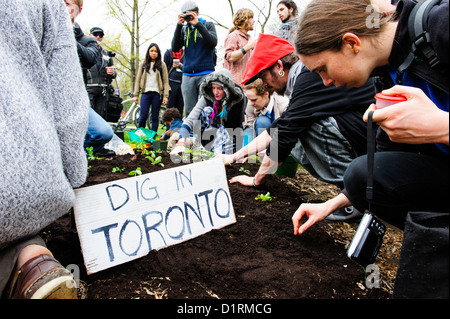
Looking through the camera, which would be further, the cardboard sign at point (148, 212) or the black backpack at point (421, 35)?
the cardboard sign at point (148, 212)

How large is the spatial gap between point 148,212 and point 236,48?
3.52 meters

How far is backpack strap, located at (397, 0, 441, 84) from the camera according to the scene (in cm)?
98

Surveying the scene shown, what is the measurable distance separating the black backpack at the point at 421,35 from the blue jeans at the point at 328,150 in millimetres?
943

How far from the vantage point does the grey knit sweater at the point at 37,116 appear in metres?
1.04

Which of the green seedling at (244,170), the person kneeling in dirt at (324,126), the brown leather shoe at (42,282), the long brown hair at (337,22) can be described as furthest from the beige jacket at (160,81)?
the brown leather shoe at (42,282)

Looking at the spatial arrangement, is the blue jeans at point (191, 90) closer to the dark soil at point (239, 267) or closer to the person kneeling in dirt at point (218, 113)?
the person kneeling in dirt at point (218, 113)

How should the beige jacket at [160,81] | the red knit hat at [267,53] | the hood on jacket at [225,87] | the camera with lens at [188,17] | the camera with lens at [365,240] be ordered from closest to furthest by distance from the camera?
the camera with lens at [365,240] < the red knit hat at [267,53] < the hood on jacket at [225,87] < the camera with lens at [188,17] < the beige jacket at [160,81]

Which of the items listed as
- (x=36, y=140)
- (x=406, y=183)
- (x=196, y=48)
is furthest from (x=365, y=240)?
(x=196, y=48)

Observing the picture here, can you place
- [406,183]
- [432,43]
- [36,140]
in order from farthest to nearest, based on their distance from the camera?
[406,183], [36,140], [432,43]

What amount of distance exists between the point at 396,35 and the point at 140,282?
1393 millimetres

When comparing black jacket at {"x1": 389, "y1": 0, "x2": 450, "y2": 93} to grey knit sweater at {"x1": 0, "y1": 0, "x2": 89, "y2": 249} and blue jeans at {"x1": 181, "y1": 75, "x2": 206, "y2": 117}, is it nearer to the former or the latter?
grey knit sweater at {"x1": 0, "y1": 0, "x2": 89, "y2": 249}

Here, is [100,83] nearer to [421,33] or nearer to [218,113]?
[218,113]
